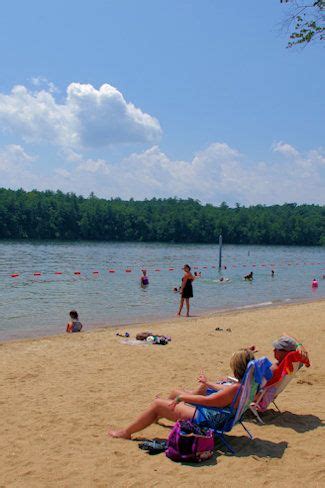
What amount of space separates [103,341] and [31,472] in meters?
6.76

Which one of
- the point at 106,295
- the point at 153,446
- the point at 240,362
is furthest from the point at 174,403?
the point at 106,295

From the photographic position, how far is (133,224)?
118m

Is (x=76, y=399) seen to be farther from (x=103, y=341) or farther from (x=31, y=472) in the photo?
(x=103, y=341)

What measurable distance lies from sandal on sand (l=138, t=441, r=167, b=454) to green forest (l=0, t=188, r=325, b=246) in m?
99.2

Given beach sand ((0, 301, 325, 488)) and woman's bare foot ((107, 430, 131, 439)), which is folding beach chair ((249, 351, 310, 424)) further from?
woman's bare foot ((107, 430, 131, 439))

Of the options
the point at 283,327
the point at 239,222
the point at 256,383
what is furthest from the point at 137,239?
the point at 256,383

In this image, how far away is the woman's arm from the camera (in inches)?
205

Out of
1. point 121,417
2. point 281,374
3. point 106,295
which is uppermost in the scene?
point 281,374

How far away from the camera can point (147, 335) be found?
11.6m

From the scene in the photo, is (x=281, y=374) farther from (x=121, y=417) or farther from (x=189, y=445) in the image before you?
(x=121, y=417)

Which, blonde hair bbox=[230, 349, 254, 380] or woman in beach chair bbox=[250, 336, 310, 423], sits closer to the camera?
blonde hair bbox=[230, 349, 254, 380]

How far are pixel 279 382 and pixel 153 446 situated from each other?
167cm

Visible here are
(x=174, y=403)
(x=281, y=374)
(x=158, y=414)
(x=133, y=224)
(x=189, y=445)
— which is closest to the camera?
(x=189, y=445)

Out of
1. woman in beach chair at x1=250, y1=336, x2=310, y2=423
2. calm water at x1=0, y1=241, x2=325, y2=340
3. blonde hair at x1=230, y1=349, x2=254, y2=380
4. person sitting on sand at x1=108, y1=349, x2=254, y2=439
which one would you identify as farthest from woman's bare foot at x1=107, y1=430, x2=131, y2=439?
calm water at x1=0, y1=241, x2=325, y2=340
